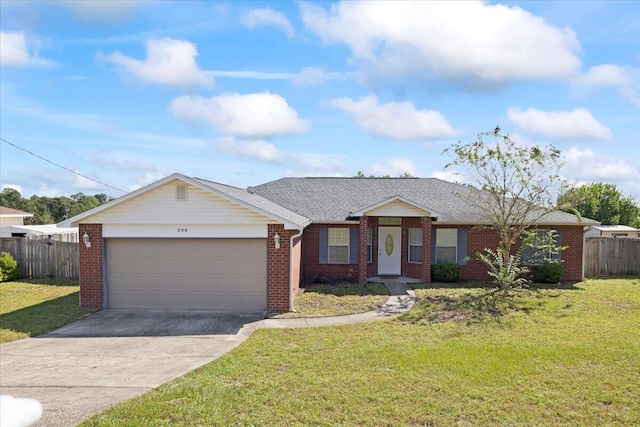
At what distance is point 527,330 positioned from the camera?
11.0 meters

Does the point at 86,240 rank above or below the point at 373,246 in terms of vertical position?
above

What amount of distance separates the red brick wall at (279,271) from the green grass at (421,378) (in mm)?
2049

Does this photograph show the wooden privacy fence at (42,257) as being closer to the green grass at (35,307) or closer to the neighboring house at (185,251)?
the green grass at (35,307)

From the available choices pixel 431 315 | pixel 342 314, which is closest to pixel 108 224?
pixel 342 314

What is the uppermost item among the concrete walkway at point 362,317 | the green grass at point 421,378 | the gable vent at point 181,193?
the gable vent at point 181,193

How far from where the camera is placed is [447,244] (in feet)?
61.7

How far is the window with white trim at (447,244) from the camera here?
18750mm

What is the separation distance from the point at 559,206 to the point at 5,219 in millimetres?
45062

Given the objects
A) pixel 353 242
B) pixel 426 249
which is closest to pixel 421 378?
pixel 426 249

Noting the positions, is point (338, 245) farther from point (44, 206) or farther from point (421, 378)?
point (44, 206)

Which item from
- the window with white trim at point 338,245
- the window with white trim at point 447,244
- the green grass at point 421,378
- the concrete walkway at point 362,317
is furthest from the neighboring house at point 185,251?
the window with white trim at point 447,244

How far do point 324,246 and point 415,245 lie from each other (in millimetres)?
3876

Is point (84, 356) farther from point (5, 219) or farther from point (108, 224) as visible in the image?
point (5, 219)

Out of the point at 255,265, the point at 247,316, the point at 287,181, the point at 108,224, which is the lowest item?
the point at 247,316
